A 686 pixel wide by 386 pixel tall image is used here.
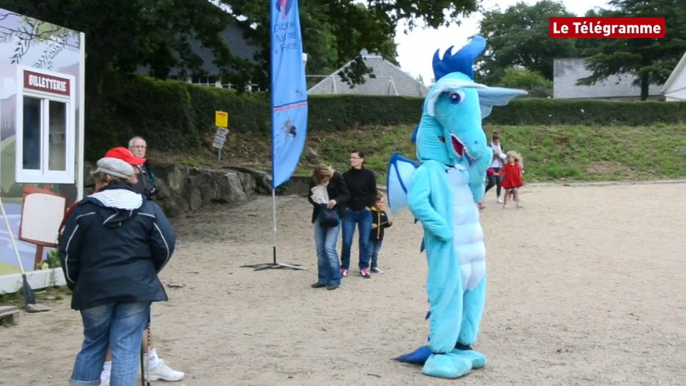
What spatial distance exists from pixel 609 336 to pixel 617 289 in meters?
2.90

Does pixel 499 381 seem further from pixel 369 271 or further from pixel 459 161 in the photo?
pixel 369 271

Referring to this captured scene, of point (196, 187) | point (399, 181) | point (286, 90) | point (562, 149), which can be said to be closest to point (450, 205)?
point (399, 181)

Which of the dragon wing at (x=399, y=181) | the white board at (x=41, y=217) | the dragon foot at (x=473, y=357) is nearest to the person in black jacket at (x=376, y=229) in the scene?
the white board at (x=41, y=217)

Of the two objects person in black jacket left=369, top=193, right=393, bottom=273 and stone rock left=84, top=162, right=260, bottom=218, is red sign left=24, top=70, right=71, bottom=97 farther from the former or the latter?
stone rock left=84, top=162, right=260, bottom=218

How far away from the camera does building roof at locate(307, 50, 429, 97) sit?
146ft

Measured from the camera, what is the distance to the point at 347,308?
10227 mm

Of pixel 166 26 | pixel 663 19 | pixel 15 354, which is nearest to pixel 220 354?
pixel 15 354

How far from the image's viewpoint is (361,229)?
12.4 m

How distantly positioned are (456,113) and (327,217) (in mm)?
4431

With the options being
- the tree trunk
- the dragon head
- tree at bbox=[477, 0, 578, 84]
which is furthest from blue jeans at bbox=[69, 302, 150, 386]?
tree at bbox=[477, 0, 578, 84]

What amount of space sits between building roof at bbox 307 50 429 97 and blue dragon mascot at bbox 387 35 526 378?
34237 millimetres

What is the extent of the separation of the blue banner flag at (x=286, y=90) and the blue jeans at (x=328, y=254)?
5.86 ft

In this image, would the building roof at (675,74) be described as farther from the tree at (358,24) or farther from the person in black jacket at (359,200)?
the person in black jacket at (359,200)

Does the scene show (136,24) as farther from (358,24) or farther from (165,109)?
(165,109)
